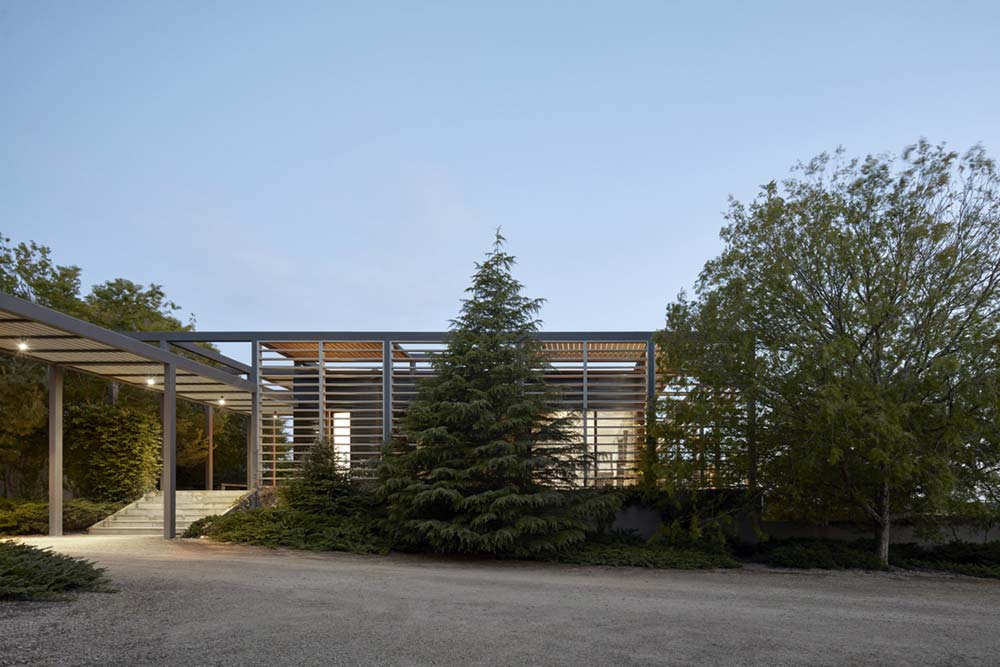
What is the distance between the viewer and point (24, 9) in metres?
29.8

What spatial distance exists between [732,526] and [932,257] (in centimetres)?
681

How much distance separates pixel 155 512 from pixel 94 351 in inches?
266

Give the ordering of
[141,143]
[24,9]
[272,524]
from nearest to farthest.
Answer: [272,524], [24,9], [141,143]

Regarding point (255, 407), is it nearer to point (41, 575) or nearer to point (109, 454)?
point (109, 454)

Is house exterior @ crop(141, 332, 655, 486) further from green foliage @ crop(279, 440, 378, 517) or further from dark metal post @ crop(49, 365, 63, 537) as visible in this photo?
dark metal post @ crop(49, 365, 63, 537)

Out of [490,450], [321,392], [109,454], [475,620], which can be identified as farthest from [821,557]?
[109,454]

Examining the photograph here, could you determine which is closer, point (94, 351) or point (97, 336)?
point (97, 336)

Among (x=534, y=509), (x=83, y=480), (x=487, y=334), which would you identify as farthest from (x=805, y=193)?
(x=83, y=480)

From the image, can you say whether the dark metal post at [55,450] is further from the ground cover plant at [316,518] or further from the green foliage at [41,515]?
the ground cover plant at [316,518]

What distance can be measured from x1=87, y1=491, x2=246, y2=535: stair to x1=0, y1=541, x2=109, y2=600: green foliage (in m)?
10.5

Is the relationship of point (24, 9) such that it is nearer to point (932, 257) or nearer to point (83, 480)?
point (83, 480)

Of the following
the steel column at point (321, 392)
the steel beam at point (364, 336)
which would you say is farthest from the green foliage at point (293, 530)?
the steel beam at point (364, 336)

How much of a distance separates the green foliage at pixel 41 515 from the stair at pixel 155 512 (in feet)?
1.15

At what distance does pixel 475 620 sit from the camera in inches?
338
